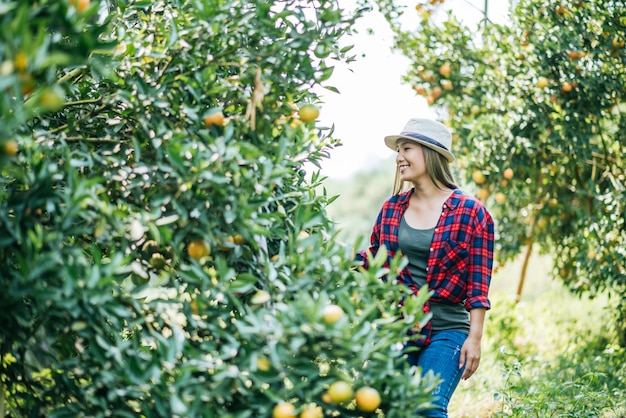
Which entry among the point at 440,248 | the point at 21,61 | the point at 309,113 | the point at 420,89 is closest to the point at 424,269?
the point at 440,248

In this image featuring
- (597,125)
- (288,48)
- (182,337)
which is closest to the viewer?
(182,337)

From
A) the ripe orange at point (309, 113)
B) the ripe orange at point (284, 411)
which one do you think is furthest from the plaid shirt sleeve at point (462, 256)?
the ripe orange at point (284, 411)

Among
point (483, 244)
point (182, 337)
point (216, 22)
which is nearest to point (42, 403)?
point (182, 337)

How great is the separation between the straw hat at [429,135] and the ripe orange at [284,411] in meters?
1.39

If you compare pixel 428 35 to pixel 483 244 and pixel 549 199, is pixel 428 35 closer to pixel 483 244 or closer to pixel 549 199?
pixel 549 199

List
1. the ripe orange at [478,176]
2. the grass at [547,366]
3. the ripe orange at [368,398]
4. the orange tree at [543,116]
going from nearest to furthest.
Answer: the ripe orange at [368,398] → the grass at [547,366] → the orange tree at [543,116] → the ripe orange at [478,176]

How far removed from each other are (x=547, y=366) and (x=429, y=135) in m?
2.69

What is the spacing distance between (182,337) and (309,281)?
39cm

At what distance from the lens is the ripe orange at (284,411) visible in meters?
1.71

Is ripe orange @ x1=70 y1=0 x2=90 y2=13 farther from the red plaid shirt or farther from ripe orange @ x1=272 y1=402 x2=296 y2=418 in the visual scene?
the red plaid shirt

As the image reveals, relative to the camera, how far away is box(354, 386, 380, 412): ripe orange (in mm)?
1764

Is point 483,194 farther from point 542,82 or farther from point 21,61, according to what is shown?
point 21,61

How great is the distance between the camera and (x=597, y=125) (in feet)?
15.2

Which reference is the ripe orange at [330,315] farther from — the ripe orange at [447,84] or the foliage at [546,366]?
the ripe orange at [447,84]
